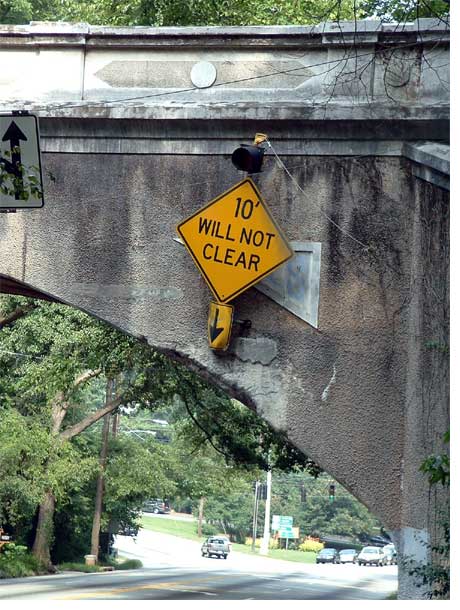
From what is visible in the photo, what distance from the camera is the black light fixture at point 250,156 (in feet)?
28.8

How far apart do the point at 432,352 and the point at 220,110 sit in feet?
9.10

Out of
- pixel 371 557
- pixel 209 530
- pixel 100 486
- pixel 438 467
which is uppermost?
pixel 438 467

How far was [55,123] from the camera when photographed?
938 cm

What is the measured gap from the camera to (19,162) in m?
9.21

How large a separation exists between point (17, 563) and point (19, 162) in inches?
980

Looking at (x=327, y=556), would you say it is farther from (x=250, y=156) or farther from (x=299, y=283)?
(x=250, y=156)

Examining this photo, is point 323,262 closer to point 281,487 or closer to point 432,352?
point 432,352

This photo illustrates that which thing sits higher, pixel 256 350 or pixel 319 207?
pixel 319 207

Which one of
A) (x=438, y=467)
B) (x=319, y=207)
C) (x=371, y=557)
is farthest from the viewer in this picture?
(x=371, y=557)

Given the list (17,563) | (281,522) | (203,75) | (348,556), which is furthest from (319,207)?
(281,522)

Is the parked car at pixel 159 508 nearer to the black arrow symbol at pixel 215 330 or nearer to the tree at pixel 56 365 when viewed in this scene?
the tree at pixel 56 365

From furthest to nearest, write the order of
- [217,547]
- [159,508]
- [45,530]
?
[159,508]
[217,547]
[45,530]

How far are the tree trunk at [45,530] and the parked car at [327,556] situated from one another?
29653 mm

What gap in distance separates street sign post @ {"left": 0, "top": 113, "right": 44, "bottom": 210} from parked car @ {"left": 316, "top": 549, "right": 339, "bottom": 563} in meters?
54.5
